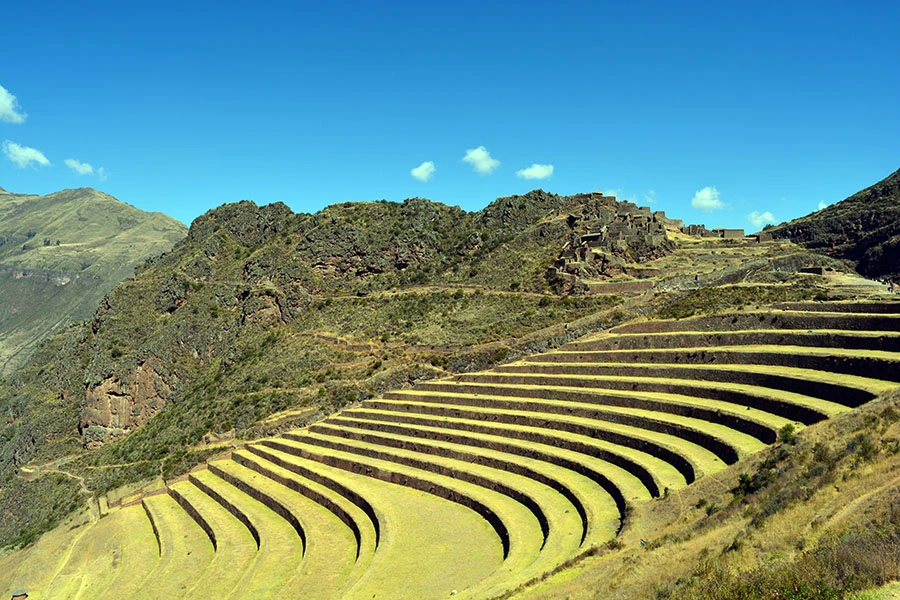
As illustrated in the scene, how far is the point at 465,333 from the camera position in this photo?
4453 cm

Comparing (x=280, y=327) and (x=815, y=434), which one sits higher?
(x=280, y=327)

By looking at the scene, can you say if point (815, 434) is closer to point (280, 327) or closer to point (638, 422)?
point (638, 422)

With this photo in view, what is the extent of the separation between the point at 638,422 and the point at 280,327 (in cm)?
4399

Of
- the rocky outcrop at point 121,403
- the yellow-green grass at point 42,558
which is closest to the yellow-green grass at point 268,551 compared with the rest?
the yellow-green grass at point 42,558

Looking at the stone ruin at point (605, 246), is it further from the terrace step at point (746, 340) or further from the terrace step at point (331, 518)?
the terrace step at point (331, 518)

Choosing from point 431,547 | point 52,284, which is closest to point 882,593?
point 431,547

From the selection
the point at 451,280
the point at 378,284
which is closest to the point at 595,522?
the point at 451,280

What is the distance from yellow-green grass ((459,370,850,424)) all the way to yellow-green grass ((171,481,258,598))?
1518 centimetres

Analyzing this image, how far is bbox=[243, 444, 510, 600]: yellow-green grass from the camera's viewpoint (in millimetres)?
16750

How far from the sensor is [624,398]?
2459 cm

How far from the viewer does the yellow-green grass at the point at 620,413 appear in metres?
18.3

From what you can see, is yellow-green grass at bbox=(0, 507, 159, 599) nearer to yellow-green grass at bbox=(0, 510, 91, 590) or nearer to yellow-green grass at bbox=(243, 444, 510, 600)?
yellow-green grass at bbox=(0, 510, 91, 590)

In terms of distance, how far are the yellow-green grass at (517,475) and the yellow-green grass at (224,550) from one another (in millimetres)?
6398

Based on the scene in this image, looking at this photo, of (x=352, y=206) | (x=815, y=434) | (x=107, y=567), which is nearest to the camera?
(x=815, y=434)
